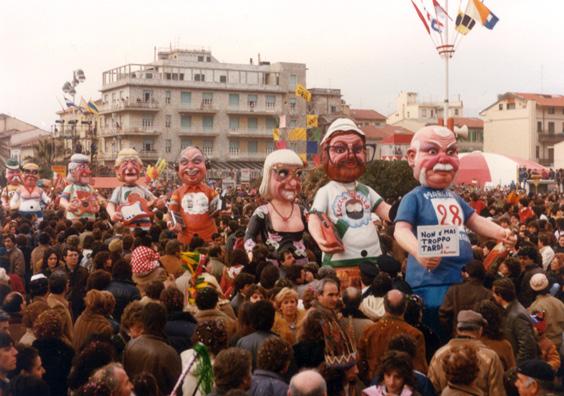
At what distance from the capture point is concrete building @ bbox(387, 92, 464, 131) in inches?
3051

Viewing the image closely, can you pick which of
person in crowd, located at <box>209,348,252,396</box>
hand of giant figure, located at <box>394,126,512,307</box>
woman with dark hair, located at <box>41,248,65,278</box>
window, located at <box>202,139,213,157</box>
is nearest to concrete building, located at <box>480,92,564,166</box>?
window, located at <box>202,139,213,157</box>

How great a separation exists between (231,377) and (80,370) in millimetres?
1114

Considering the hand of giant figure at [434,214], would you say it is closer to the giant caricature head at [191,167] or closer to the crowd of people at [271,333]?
the crowd of people at [271,333]

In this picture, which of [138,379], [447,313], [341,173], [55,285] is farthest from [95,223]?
[138,379]

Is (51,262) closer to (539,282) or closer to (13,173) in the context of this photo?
(539,282)

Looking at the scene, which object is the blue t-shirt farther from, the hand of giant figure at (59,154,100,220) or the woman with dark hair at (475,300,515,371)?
the hand of giant figure at (59,154,100,220)

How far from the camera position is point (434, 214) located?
876cm

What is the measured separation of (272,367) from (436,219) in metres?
4.34

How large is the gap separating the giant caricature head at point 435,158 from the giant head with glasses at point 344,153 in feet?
3.33

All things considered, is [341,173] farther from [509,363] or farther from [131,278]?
[509,363]

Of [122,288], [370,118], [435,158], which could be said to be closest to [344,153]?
[435,158]

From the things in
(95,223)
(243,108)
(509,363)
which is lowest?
(509,363)

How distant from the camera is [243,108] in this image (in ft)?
Answer: 204

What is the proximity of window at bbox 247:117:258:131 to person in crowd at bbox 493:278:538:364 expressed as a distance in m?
56.8
